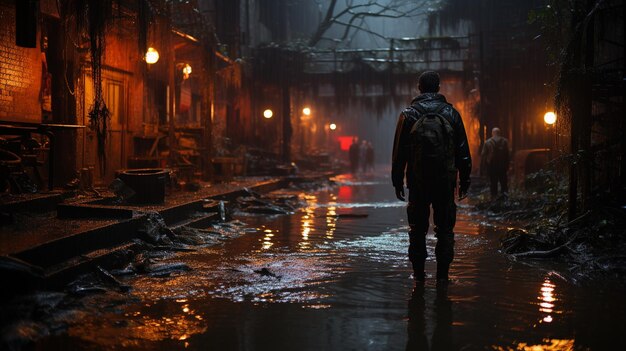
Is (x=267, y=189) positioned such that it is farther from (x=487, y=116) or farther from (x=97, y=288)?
(x=97, y=288)

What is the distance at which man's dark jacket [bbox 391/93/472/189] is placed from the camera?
6.55 m

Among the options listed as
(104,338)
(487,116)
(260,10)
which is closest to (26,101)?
(104,338)

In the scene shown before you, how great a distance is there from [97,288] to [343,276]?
258 centimetres

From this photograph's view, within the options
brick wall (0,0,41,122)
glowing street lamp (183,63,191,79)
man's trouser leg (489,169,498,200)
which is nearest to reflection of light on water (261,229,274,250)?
brick wall (0,0,41,122)

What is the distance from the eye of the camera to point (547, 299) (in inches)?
229

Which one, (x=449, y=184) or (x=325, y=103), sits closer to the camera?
(x=449, y=184)

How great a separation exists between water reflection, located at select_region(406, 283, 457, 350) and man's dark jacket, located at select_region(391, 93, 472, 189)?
1184 millimetres

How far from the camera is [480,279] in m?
6.81

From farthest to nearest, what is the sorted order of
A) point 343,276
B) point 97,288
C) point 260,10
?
1. point 260,10
2. point 343,276
3. point 97,288

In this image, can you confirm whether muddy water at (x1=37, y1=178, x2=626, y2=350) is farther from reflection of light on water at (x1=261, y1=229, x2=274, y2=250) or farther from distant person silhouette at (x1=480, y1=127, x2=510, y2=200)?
distant person silhouette at (x1=480, y1=127, x2=510, y2=200)

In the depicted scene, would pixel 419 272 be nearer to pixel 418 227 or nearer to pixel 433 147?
pixel 418 227

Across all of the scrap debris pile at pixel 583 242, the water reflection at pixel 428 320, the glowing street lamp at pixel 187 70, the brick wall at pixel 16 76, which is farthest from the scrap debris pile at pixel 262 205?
the water reflection at pixel 428 320

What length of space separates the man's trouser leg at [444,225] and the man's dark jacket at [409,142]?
291mm

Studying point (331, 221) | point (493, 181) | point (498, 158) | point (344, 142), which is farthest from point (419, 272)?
point (344, 142)
